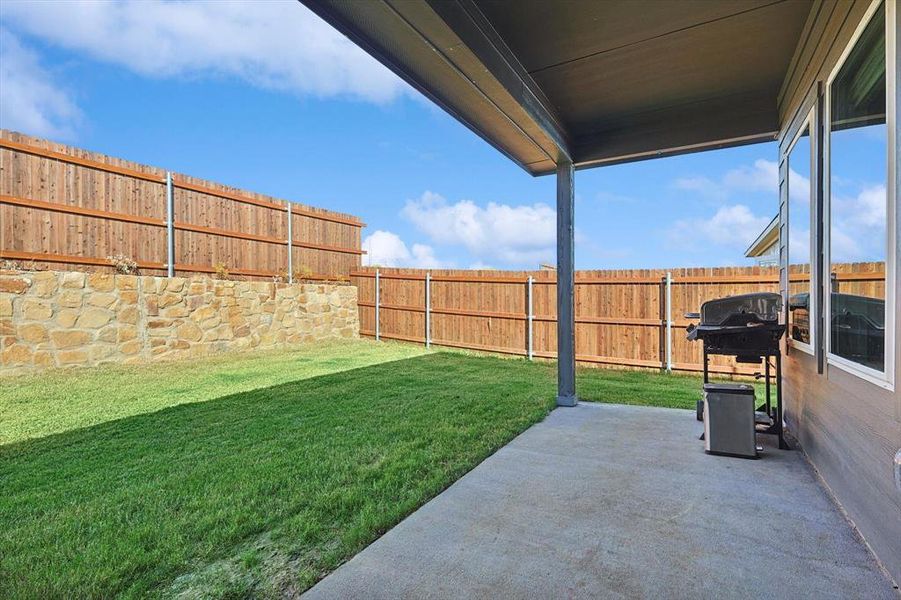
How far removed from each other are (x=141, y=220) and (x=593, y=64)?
23.8 ft

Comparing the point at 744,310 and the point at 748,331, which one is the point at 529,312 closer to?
the point at 744,310

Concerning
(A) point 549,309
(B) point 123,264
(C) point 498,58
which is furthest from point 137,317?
(C) point 498,58

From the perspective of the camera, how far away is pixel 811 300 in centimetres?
282

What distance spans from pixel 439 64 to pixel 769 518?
112 inches

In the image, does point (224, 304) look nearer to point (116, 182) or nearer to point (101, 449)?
point (116, 182)

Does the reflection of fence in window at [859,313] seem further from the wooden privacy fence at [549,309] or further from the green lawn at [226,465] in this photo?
the wooden privacy fence at [549,309]

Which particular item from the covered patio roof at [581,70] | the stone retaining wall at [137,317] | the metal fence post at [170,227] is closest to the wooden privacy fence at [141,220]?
the metal fence post at [170,227]

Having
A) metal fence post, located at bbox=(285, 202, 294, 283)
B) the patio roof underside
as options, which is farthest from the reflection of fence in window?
metal fence post, located at bbox=(285, 202, 294, 283)

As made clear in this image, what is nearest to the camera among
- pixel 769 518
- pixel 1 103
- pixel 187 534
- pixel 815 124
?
pixel 187 534

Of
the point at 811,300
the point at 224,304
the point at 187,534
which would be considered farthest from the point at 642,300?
the point at 224,304

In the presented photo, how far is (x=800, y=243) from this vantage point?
10.7 feet

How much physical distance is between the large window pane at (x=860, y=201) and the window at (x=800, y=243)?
55cm

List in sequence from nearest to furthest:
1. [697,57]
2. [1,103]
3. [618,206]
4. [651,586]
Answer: [651,586]
[697,57]
[1,103]
[618,206]

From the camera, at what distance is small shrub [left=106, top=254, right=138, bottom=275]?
22.6 feet
